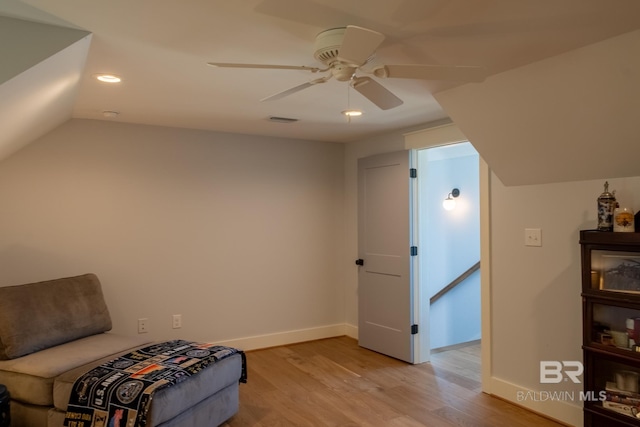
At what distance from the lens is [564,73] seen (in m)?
2.19

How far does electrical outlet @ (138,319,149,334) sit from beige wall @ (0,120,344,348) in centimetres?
5

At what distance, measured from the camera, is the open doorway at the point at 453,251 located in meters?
4.42

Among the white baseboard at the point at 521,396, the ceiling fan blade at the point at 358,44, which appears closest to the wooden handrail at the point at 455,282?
the white baseboard at the point at 521,396

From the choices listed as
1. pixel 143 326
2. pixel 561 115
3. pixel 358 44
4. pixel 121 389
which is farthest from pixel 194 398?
pixel 561 115

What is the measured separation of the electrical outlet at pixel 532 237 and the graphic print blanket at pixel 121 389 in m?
2.36

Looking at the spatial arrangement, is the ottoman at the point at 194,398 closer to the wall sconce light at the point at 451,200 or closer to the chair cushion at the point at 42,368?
the chair cushion at the point at 42,368

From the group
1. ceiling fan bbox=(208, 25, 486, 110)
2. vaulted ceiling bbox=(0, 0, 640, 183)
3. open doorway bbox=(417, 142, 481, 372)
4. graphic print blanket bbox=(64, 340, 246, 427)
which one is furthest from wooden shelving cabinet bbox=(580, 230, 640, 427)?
graphic print blanket bbox=(64, 340, 246, 427)

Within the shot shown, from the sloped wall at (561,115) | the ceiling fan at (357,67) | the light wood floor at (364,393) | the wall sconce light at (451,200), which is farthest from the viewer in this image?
the wall sconce light at (451,200)

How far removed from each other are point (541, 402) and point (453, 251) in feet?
6.25

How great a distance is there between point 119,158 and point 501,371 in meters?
3.65

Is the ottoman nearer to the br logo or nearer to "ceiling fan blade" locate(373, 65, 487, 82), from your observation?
"ceiling fan blade" locate(373, 65, 487, 82)

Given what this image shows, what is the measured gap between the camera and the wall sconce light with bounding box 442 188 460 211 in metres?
4.47

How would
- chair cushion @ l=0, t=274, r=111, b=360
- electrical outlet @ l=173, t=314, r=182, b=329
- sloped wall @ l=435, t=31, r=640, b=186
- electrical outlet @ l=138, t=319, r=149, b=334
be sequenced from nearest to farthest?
sloped wall @ l=435, t=31, r=640, b=186
chair cushion @ l=0, t=274, r=111, b=360
electrical outlet @ l=138, t=319, r=149, b=334
electrical outlet @ l=173, t=314, r=182, b=329

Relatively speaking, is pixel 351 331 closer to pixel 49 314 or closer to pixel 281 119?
pixel 281 119
